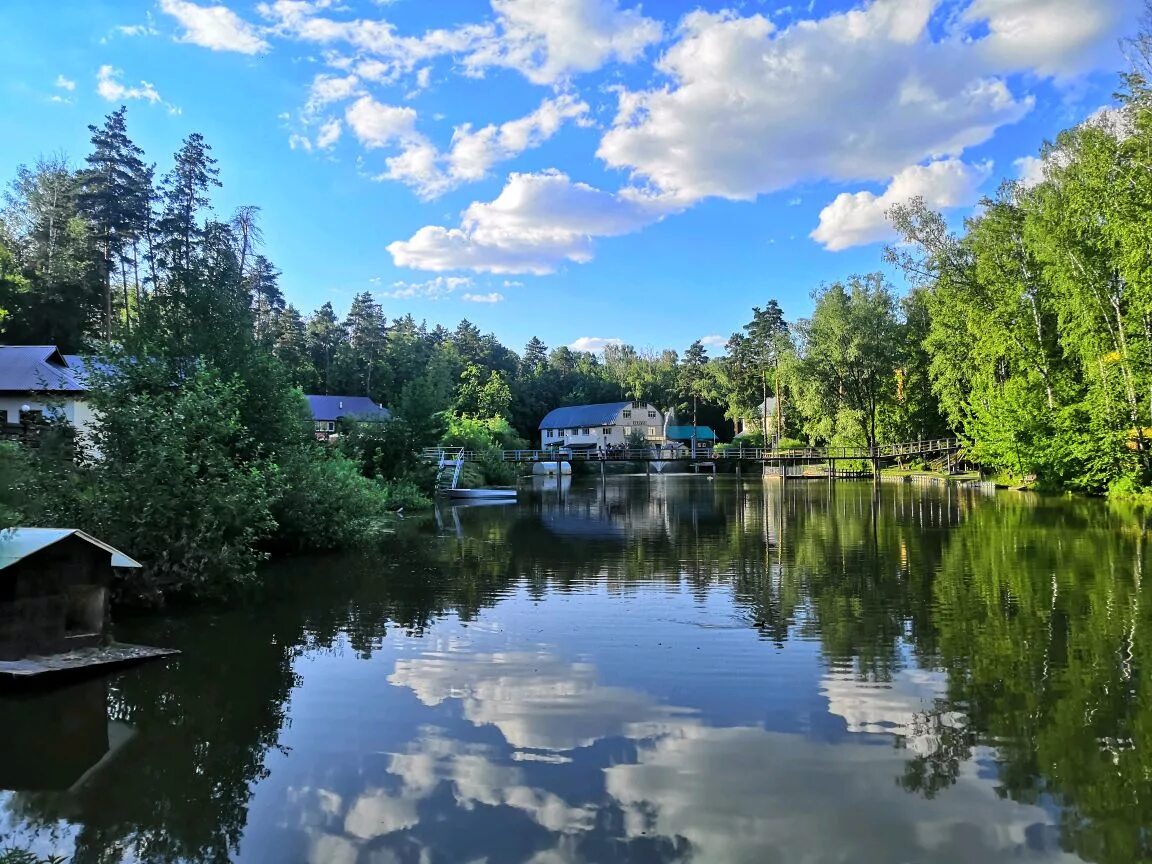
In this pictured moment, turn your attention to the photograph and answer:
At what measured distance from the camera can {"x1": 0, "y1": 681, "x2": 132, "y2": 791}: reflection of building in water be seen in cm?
666

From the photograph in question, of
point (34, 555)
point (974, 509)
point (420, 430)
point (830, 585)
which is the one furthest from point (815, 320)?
point (34, 555)

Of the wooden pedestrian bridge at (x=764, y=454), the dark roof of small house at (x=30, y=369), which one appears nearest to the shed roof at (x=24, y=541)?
the dark roof of small house at (x=30, y=369)

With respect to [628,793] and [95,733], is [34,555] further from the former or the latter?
[628,793]

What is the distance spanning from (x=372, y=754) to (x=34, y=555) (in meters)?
4.99

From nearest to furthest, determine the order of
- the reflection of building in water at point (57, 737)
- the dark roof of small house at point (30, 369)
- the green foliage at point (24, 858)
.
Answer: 1. the green foliage at point (24, 858)
2. the reflection of building in water at point (57, 737)
3. the dark roof of small house at point (30, 369)

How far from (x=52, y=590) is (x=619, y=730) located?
7001 mm

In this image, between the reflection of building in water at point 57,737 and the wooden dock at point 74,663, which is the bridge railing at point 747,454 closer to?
the wooden dock at point 74,663

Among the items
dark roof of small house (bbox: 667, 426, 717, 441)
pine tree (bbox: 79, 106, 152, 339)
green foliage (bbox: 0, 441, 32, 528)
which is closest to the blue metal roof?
dark roof of small house (bbox: 667, 426, 717, 441)

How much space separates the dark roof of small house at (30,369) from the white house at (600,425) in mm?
58169

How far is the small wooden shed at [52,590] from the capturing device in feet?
28.8

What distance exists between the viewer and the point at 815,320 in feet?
198

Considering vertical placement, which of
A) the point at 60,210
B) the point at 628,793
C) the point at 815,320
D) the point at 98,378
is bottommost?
the point at 628,793

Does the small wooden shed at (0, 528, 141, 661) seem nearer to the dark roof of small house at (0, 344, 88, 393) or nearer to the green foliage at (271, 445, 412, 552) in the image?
the green foliage at (271, 445, 412, 552)

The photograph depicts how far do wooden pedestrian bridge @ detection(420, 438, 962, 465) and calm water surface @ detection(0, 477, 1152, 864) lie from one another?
35.4 m
